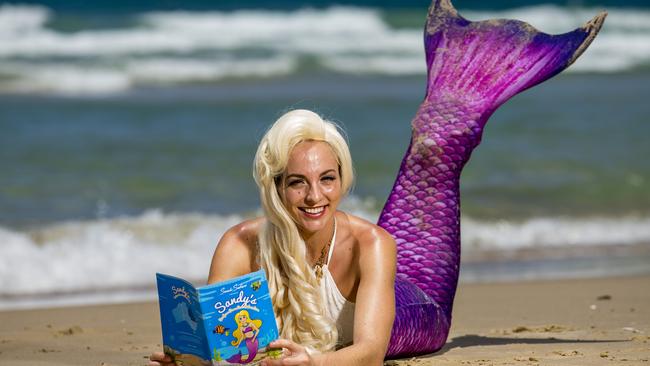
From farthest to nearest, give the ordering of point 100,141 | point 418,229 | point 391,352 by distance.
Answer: point 100,141 → point 418,229 → point 391,352

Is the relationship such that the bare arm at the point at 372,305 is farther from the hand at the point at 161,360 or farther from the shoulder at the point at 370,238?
the hand at the point at 161,360

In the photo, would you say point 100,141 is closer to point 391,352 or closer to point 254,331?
point 391,352

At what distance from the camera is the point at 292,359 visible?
3256 mm

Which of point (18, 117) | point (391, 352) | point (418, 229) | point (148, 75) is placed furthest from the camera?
point (148, 75)

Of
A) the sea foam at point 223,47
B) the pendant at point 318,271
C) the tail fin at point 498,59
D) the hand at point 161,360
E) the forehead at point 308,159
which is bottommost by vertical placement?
the hand at point 161,360

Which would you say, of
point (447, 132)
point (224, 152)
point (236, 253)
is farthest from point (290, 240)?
point (224, 152)

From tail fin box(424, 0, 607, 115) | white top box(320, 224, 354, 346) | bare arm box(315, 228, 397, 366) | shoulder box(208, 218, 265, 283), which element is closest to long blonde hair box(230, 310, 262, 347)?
bare arm box(315, 228, 397, 366)

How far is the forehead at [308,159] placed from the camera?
11.5 ft

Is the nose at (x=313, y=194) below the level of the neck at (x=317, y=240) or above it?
above

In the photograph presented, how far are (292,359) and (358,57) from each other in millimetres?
17977

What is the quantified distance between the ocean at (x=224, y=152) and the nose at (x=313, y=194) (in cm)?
328

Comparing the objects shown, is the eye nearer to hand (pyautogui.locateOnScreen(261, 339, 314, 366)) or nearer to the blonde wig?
the blonde wig

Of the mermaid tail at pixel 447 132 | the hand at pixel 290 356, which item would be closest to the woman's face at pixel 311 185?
the hand at pixel 290 356

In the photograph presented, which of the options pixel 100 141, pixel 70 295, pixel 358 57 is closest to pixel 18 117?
pixel 100 141
